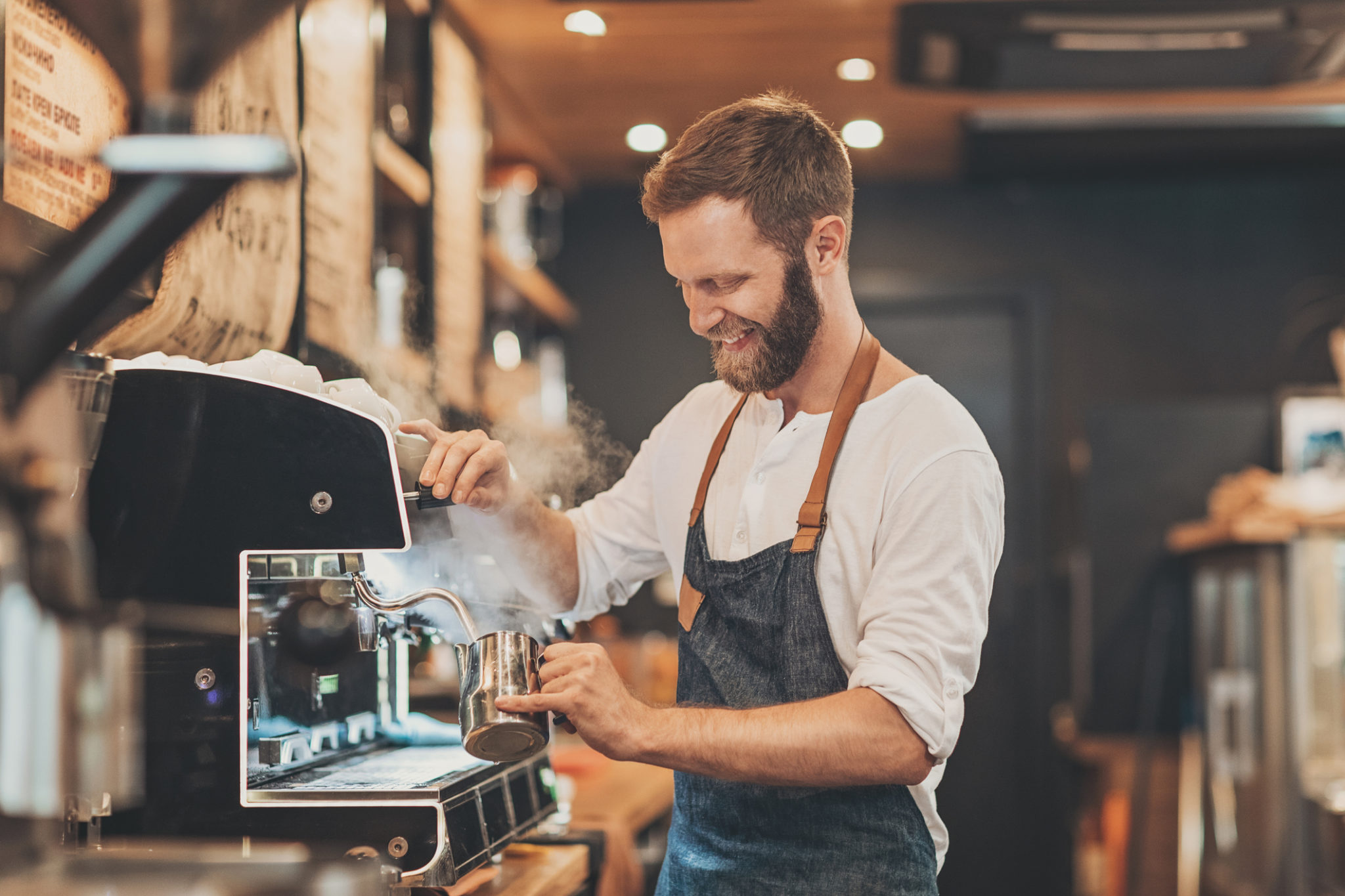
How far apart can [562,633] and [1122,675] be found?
317cm

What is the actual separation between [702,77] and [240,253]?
204cm

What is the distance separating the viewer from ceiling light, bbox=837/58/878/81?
11.4 ft

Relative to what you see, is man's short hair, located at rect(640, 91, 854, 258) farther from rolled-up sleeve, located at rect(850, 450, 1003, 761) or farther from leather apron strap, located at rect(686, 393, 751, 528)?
rolled-up sleeve, located at rect(850, 450, 1003, 761)

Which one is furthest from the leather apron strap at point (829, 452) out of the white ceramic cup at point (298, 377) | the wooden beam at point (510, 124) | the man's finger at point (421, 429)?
the wooden beam at point (510, 124)

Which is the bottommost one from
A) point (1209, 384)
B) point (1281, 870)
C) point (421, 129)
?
point (1281, 870)

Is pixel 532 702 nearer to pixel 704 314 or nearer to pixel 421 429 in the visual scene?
pixel 421 429

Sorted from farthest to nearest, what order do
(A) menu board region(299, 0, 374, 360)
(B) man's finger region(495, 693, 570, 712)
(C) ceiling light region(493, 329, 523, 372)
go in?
(C) ceiling light region(493, 329, 523, 372) → (A) menu board region(299, 0, 374, 360) → (B) man's finger region(495, 693, 570, 712)

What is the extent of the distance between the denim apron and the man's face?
0.09m

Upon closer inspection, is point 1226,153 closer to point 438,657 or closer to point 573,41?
point 573,41

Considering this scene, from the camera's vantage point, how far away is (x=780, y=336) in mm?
1465

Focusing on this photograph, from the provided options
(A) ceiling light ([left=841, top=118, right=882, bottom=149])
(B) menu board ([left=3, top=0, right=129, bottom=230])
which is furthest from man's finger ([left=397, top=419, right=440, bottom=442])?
(A) ceiling light ([left=841, top=118, right=882, bottom=149])

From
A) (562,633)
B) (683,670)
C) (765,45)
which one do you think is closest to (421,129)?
(765,45)

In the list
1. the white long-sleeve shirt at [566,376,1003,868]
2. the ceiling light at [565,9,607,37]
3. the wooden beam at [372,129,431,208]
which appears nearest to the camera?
the white long-sleeve shirt at [566,376,1003,868]

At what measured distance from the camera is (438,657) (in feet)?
8.98
